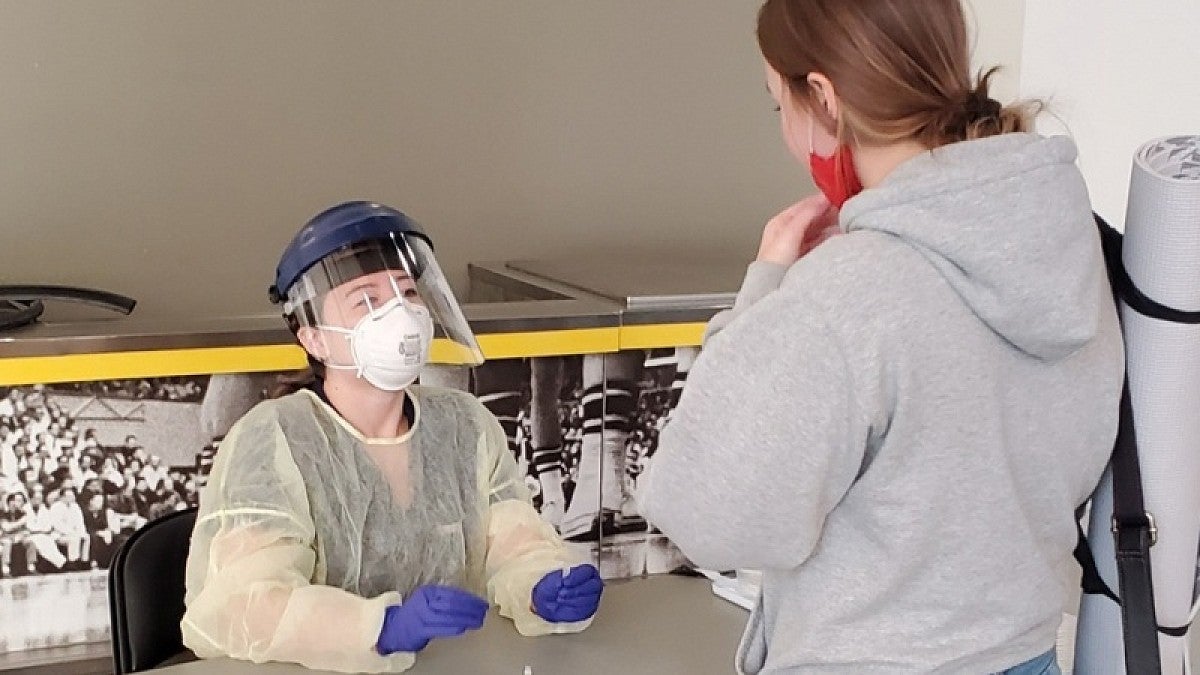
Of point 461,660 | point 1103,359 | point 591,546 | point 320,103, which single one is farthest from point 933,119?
point 320,103

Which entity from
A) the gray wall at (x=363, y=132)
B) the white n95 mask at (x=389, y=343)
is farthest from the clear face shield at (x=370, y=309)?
the gray wall at (x=363, y=132)

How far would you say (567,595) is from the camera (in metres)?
1.51

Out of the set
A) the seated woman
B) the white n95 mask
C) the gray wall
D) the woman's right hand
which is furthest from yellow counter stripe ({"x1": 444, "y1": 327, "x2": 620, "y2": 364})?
the woman's right hand

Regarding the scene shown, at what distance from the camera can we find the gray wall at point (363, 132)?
2.01 meters

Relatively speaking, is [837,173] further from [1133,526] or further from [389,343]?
[389,343]

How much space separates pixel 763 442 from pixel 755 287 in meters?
0.20

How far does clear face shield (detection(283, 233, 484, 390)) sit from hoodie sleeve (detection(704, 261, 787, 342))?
0.55 meters

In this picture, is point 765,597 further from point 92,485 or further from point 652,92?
point 652,92

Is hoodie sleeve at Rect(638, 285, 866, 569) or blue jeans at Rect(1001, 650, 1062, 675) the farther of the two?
blue jeans at Rect(1001, 650, 1062, 675)

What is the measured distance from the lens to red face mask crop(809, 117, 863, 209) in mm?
1078

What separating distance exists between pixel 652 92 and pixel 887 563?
5.24 feet

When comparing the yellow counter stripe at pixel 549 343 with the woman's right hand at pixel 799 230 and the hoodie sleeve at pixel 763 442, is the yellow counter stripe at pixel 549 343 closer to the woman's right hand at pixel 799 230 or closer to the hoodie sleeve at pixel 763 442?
the woman's right hand at pixel 799 230

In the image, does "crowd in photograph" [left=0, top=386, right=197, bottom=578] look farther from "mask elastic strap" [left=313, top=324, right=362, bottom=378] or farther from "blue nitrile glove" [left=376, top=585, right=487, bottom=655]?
"blue nitrile glove" [left=376, top=585, right=487, bottom=655]

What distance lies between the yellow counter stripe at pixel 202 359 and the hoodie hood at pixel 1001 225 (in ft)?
2.63
